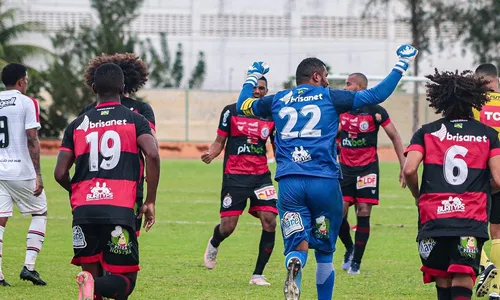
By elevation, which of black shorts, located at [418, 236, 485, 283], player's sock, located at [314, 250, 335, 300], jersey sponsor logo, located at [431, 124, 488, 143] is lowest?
player's sock, located at [314, 250, 335, 300]

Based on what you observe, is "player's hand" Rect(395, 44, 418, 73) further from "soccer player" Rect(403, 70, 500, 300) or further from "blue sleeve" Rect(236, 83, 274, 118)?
"blue sleeve" Rect(236, 83, 274, 118)

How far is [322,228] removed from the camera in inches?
338

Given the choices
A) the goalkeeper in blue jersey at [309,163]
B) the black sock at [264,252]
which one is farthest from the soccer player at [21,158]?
the goalkeeper in blue jersey at [309,163]

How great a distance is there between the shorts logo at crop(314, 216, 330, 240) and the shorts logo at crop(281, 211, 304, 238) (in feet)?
0.59

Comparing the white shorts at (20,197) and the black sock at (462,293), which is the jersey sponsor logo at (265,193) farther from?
the black sock at (462,293)

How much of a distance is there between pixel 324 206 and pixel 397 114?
1333 inches

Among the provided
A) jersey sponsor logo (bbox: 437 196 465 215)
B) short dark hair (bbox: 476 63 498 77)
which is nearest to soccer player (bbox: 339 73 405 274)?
short dark hair (bbox: 476 63 498 77)

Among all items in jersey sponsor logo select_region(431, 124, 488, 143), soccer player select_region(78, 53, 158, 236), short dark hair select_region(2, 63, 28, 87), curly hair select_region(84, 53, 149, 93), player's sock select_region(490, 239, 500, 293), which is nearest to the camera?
jersey sponsor logo select_region(431, 124, 488, 143)

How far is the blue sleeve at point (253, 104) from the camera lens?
28.8 ft

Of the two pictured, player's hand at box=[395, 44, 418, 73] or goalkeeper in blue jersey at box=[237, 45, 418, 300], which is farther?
goalkeeper in blue jersey at box=[237, 45, 418, 300]

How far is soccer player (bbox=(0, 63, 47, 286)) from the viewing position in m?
10.6

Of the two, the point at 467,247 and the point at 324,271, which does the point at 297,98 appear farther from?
the point at 467,247

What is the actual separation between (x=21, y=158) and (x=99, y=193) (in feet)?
11.4

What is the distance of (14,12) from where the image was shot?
45.3 m
